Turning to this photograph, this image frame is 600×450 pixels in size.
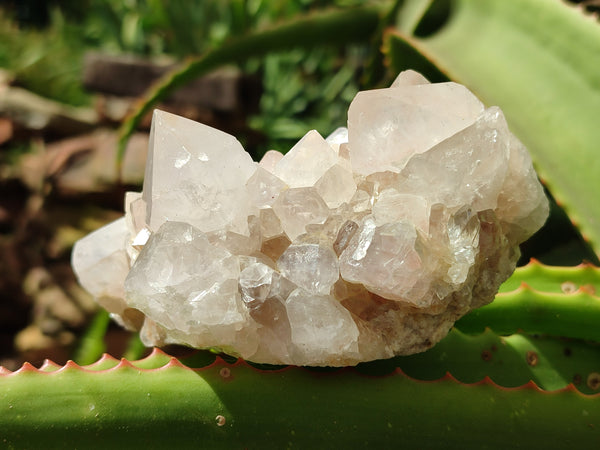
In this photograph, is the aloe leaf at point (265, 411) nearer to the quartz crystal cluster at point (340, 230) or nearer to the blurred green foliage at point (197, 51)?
the quartz crystal cluster at point (340, 230)

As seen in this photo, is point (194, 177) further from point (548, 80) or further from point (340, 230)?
point (548, 80)

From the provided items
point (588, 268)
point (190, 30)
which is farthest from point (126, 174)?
point (588, 268)

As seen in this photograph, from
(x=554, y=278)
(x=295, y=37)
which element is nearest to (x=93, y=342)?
(x=295, y=37)

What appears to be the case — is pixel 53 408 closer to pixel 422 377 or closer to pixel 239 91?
pixel 422 377

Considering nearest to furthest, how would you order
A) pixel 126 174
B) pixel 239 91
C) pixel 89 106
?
pixel 126 174, pixel 239 91, pixel 89 106

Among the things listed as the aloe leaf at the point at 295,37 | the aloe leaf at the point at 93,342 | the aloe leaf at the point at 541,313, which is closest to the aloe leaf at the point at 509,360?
the aloe leaf at the point at 541,313

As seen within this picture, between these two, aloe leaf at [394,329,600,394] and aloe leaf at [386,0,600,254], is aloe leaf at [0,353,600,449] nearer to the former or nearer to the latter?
aloe leaf at [394,329,600,394]
